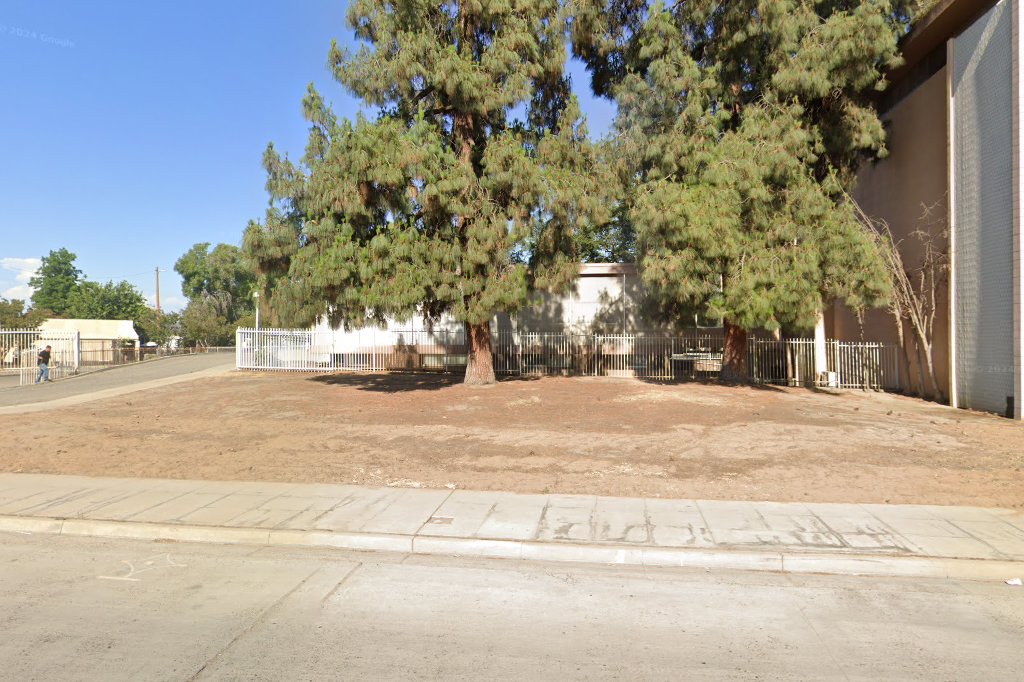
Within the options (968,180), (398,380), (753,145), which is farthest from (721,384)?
A: (398,380)

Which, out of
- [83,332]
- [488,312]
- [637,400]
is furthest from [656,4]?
[83,332]

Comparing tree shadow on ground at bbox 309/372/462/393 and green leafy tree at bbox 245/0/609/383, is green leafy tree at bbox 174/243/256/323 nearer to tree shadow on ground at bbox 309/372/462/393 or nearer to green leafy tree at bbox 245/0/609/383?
tree shadow on ground at bbox 309/372/462/393

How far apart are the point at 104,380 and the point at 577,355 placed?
1893cm

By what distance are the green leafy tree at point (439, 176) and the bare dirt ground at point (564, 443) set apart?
3.14 m

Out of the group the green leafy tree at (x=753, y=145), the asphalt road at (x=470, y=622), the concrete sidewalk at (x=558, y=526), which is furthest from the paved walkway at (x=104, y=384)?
the green leafy tree at (x=753, y=145)

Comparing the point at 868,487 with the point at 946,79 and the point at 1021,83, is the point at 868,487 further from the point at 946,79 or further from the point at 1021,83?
the point at 946,79

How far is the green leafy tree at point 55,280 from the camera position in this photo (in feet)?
254

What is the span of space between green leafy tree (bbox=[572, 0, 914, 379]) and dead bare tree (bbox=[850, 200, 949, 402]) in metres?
1.95

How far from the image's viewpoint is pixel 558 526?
6148mm

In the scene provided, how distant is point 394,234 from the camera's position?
51.1 ft

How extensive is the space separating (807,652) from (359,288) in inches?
524

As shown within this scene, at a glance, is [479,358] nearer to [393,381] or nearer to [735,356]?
[393,381]

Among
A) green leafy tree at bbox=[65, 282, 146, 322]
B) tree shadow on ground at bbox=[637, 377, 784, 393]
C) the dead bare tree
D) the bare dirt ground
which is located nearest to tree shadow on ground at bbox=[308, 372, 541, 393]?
the bare dirt ground

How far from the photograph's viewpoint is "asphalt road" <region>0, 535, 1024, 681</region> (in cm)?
362
